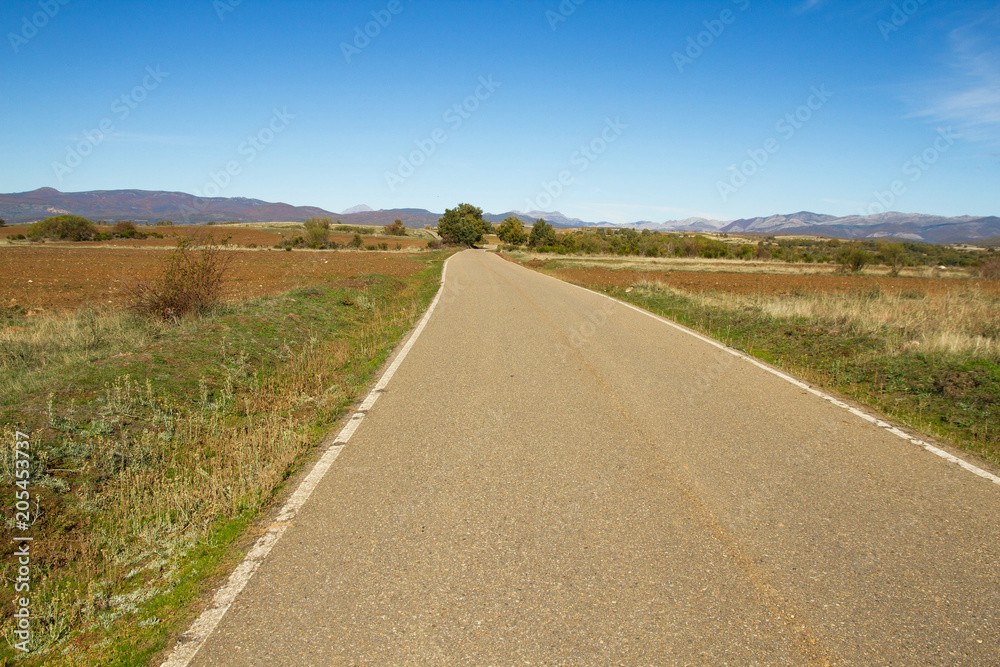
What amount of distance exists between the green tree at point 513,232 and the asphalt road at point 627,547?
108 meters

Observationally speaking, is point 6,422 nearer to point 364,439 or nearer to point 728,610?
point 364,439

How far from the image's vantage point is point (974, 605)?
2.82 metres

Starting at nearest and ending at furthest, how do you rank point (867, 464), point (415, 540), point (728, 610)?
point (728, 610) → point (415, 540) → point (867, 464)

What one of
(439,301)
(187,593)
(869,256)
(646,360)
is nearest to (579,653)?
(187,593)

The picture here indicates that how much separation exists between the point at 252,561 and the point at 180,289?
29.8 ft

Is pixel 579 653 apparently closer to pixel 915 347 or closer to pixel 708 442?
pixel 708 442

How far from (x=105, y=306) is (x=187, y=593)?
14.4m

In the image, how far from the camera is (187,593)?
9.68ft

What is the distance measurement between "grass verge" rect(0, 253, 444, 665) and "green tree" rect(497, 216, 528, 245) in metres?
105

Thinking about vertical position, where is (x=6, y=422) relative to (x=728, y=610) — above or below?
above

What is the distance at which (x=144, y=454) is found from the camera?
191 inches

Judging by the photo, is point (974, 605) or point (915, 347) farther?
point (915, 347)

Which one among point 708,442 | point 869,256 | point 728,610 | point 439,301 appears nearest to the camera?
point 728,610

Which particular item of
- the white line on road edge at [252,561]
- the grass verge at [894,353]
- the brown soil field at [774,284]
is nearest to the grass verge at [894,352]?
the grass verge at [894,353]
